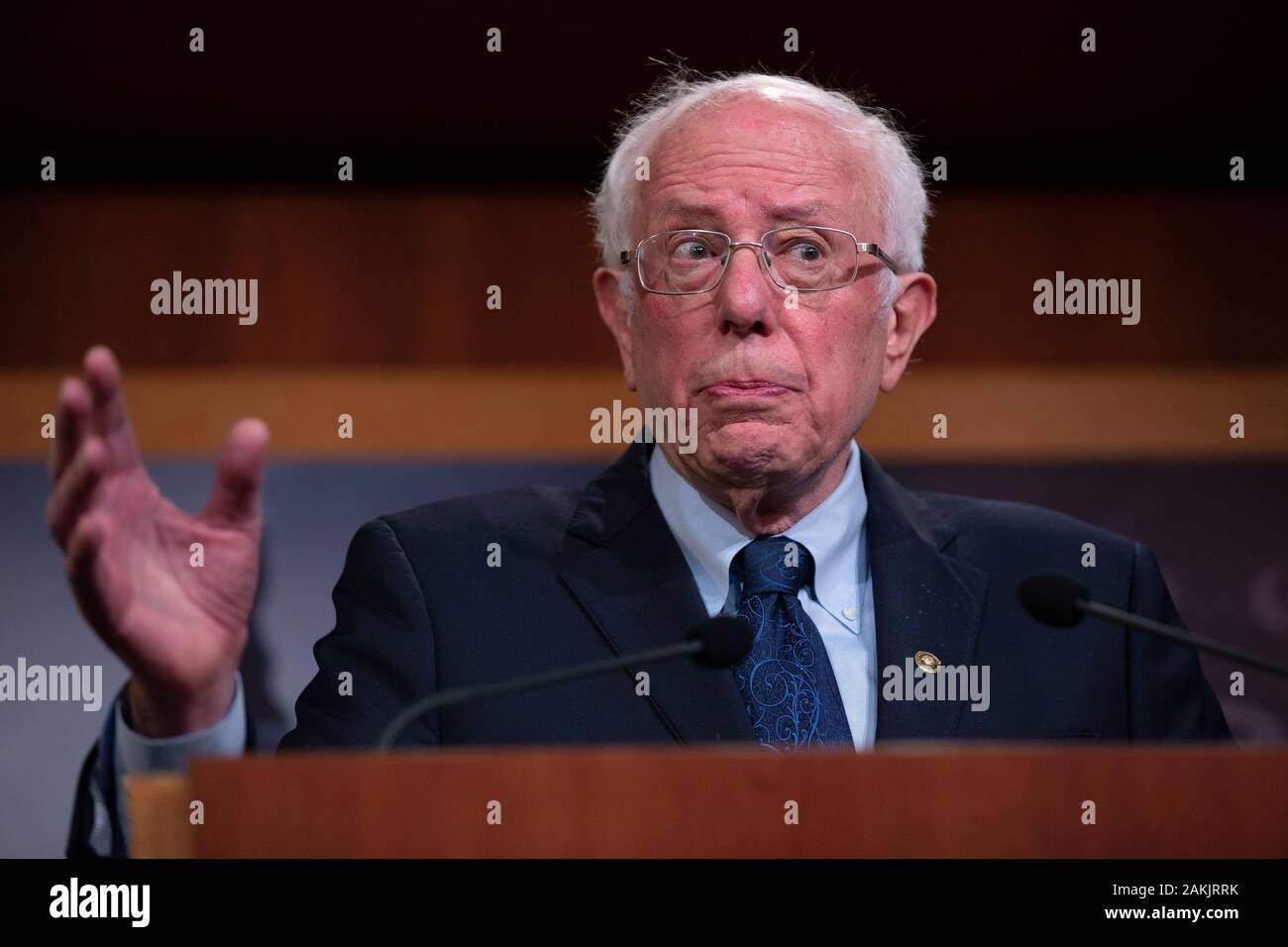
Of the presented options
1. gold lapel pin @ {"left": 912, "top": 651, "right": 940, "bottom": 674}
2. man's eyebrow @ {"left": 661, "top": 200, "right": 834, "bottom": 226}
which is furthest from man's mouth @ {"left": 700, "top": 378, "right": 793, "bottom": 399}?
gold lapel pin @ {"left": 912, "top": 651, "right": 940, "bottom": 674}

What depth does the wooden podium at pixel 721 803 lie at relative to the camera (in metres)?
1.26

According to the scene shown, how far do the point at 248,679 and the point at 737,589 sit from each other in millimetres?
1430

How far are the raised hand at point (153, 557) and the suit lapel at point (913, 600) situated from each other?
2.78ft

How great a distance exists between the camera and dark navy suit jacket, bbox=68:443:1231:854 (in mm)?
1943

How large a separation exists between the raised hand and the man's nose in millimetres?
742

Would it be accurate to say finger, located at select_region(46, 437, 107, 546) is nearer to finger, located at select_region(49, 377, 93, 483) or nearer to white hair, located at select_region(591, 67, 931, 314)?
finger, located at select_region(49, 377, 93, 483)

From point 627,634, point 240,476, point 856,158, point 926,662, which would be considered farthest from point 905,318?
point 240,476

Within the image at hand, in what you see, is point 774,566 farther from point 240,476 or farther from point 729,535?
point 240,476

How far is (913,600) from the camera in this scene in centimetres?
207

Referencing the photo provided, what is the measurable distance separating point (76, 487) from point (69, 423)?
72mm

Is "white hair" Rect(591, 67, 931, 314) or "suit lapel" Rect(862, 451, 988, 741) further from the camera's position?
"white hair" Rect(591, 67, 931, 314)

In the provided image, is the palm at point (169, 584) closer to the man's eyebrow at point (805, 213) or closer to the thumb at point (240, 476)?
the thumb at point (240, 476)

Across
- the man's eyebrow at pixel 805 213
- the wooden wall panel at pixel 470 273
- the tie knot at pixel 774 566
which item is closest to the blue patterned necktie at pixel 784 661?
the tie knot at pixel 774 566
